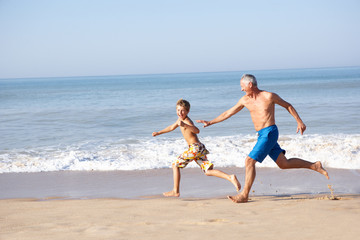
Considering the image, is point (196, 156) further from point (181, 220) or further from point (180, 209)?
point (181, 220)

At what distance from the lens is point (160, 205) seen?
4.74 m

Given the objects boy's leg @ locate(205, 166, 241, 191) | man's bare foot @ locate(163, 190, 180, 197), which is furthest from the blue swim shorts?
man's bare foot @ locate(163, 190, 180, 197)

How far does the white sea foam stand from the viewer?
319 inches

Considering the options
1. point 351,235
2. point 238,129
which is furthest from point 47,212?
point 238,129

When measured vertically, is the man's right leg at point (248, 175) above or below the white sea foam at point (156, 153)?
above

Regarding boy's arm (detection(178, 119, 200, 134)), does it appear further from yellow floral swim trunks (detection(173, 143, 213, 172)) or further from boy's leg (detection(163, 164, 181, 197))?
boy's leg (detection(163, 164, 181, 197))

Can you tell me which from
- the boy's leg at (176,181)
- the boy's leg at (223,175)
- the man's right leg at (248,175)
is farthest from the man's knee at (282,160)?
the boy's leg at (176,181)

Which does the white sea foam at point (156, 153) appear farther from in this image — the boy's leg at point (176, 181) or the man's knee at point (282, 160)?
the man's knee at point (282, 160)

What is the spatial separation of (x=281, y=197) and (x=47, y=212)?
3.00 m

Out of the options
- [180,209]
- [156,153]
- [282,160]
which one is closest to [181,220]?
[180,209]

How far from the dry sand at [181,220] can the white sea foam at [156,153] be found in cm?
310

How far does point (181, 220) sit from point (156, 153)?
5.29m

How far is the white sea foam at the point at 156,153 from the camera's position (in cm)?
809

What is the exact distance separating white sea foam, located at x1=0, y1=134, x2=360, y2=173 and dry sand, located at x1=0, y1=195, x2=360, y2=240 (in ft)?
10.2
